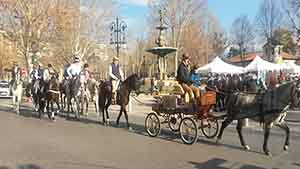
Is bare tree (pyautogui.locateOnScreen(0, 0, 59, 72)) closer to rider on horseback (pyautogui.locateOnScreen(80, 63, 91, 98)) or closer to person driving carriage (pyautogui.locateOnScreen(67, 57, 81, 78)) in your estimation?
person driving carriage (pyautogui.locateOnScreen(67, 57, 81, 78))

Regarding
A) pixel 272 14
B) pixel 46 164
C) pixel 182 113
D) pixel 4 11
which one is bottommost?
pixel 46 164

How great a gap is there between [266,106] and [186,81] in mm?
2775

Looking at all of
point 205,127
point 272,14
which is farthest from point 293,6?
point 205,127

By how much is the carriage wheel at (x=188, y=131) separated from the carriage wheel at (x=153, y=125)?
1.34 m

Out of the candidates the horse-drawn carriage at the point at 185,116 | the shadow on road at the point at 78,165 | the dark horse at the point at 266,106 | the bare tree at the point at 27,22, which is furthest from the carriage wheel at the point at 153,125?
the bare tree at the point at 27,22

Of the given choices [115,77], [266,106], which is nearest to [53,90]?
[115,77]

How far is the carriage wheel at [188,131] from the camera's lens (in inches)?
505

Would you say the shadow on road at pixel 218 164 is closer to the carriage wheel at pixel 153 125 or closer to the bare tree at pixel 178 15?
the carriage wheel at pixel 153 125

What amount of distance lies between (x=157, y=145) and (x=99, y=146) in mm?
1578

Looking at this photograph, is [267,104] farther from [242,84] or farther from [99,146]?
[242,84]

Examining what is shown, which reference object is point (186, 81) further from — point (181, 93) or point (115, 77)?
point (115, 77)

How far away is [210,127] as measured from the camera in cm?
1372

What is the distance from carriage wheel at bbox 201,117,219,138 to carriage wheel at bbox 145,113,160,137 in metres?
1.45

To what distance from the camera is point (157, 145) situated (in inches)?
500
